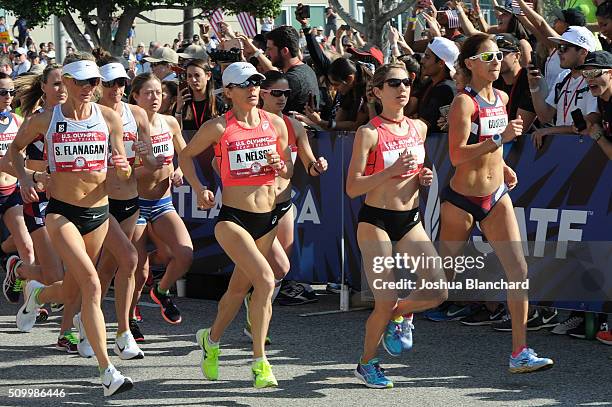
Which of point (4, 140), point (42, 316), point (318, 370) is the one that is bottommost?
point (42, 316)

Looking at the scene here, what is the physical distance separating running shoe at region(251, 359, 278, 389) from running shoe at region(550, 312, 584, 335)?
2650mm

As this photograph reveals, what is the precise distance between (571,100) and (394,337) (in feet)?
8.41

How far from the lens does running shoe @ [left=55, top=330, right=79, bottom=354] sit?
8469 mm

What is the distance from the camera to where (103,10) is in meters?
34.5

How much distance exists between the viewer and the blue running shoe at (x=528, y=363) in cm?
733

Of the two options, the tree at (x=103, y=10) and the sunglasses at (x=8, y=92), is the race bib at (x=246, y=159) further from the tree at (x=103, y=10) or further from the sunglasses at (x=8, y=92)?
the tree at (x=103, y=10)

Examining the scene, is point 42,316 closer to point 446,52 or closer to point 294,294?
point 294,294

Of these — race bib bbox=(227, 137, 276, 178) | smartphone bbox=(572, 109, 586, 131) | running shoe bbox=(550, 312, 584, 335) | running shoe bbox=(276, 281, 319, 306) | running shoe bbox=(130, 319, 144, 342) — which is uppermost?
smartphone bbox=(572, 109, 586, 131)

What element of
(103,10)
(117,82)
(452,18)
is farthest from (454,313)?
(103,10)

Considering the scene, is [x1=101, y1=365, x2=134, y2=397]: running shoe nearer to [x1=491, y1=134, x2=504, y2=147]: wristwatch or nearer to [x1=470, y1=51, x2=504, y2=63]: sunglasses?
[x1=491, y1=134, x2=504, y2=147]: wristwatch

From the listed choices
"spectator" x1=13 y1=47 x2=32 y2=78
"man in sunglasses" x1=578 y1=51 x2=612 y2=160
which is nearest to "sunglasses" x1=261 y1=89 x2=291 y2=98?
"man in sunglasses" x1=578 y1=51 x2=612 y2=160

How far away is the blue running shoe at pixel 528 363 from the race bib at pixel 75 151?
3.06 meters

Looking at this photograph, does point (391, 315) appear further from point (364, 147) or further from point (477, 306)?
point (477, 306)

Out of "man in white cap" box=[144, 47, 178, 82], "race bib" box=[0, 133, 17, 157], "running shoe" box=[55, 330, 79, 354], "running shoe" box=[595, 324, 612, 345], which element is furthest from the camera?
"man in white cap" box=[144, 47, 178, 82]
